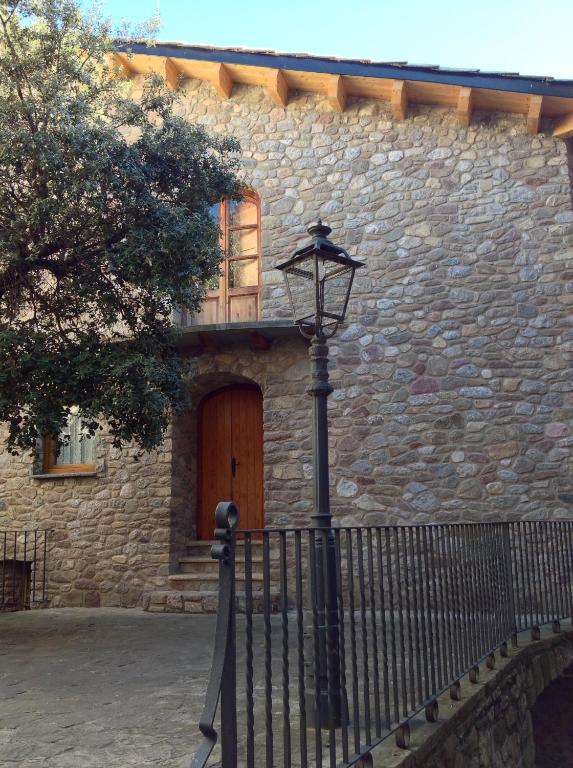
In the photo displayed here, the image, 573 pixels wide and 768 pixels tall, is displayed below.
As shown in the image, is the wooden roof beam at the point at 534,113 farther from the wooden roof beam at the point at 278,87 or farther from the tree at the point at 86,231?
the tree at the point at 86,231

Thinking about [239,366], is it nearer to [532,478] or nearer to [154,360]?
[154,360]

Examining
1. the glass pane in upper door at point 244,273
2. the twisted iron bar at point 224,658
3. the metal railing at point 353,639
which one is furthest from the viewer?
the glass pane in upper door at point 244,273

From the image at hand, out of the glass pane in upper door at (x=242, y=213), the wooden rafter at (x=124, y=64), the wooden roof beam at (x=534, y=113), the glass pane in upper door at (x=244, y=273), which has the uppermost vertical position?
the wooden rafter at (x=124, y=64)

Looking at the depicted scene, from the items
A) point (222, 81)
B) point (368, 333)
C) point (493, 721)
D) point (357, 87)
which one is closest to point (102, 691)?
point (493, 721)

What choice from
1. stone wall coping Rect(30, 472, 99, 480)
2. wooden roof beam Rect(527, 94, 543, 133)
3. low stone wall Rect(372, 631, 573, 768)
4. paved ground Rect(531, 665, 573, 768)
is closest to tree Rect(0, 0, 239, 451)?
stone wall coping Rect(30, 472, 99, 480)

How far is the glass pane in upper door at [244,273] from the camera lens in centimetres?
923

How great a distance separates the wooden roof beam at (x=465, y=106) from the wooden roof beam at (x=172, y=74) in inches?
149

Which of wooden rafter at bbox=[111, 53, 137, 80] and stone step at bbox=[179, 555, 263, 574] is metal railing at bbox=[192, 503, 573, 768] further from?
wooden rafter at bbox=[111, 53, 137, 80]

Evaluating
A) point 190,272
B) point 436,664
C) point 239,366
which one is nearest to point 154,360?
point 190,272

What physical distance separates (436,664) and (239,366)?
5.55 meters

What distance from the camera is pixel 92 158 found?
599 cm

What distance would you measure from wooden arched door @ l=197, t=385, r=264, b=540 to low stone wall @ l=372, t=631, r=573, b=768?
4.57m

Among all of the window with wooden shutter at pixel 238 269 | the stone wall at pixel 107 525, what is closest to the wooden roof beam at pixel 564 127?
the window with wooden shutter at pixel 238 269

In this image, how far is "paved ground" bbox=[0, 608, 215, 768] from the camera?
10.5 ft
